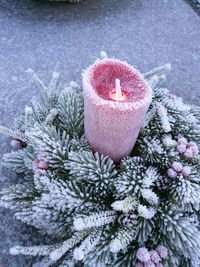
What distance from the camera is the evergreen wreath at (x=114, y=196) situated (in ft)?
1.91

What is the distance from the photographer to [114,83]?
2.01 ft

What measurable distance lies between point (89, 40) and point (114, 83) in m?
0.57

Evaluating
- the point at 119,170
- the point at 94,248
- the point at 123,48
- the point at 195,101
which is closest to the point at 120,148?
the point at 119,170

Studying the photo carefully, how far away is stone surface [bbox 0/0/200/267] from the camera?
1018 millimetres

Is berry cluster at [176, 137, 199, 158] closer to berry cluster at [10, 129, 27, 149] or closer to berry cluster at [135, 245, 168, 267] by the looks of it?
berry cluster at [135, 245, 168, 267]

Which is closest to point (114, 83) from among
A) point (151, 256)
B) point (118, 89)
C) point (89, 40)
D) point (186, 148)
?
point (118, 89)

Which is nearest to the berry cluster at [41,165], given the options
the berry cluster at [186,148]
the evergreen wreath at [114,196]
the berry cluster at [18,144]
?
the evergreen wreath at [114,196]

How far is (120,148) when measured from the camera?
640 millimetres

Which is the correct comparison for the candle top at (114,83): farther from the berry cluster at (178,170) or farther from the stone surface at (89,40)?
the stone surface at (89,40)

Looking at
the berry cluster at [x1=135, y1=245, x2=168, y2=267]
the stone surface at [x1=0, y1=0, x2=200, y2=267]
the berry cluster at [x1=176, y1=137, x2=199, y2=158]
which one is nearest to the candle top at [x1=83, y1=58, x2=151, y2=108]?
the berry cluster at [x1=176, y1=137, x2=199, y2=158]

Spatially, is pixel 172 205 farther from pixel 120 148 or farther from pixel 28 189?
pixel 28 189

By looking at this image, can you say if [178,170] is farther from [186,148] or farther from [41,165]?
[41,165]

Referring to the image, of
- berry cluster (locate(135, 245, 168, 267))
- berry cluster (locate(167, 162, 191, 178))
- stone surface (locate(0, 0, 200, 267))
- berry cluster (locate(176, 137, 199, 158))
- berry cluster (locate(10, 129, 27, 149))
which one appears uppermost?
stone surface (locate(0, 0, 200, 267))

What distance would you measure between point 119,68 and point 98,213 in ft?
0.79
